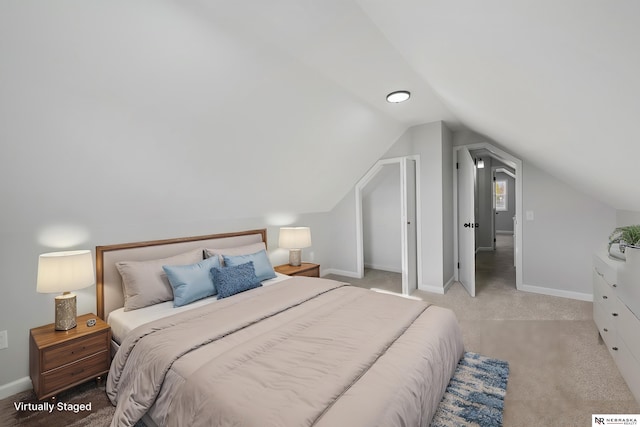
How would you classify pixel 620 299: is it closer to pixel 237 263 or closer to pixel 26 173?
pixel 237 263


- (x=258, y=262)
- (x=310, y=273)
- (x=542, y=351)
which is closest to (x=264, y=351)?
(x=258, y=262)

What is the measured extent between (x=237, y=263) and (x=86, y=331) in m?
1.21

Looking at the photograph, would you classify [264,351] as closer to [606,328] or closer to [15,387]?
[15,387]

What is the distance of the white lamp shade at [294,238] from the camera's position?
3853mm

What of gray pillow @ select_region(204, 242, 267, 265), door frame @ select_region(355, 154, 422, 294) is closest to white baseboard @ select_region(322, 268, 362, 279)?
door frame @ select_region(355, 154, 422, 294)

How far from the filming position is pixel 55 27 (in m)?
1.39

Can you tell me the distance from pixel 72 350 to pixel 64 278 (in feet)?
1.63

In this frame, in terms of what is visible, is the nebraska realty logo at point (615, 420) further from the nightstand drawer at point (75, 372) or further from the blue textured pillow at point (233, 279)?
the nightstand drawer at point (75, 372)

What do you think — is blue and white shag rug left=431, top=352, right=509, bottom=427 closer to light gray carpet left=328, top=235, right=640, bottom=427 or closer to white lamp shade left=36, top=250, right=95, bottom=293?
light gray carpet left=328, top=235, right=640, bottom=427

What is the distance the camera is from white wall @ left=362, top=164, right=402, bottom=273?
5250 millimetres

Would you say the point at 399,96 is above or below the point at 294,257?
above

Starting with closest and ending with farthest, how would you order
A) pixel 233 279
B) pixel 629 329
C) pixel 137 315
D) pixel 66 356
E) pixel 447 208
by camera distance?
pixel 629 329
pixel 66 356
pixel 137 315
pixel 233 279
pixel 447 208

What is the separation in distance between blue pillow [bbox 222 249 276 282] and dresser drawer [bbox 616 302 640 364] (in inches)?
109

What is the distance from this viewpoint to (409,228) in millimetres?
4004
